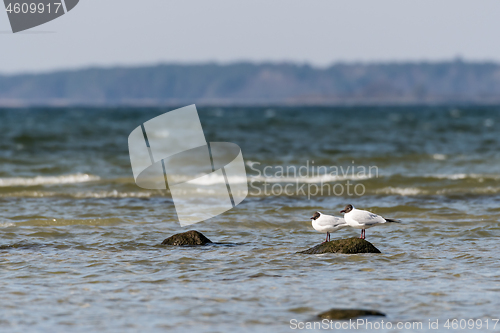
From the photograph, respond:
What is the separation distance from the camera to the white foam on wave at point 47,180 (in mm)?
19000

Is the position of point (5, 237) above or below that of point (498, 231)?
above

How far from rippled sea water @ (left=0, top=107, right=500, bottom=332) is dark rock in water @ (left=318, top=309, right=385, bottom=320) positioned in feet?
0.45

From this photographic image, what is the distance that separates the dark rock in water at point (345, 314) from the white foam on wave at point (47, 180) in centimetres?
1430

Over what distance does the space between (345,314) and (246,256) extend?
→ 308 centimetres

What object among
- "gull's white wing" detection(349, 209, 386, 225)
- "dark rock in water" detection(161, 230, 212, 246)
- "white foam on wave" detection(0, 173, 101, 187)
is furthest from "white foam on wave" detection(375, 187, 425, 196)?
"white foam on wave" detection(0, 173, 101, 187)

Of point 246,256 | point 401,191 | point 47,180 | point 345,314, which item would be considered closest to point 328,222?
point 246,256

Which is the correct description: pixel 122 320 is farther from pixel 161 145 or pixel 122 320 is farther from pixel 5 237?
pixel 161 145

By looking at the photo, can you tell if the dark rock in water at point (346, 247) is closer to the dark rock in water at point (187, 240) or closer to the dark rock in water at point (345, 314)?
the dark rock in water at point (187, 240)

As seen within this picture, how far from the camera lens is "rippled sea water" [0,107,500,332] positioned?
21.2 feet

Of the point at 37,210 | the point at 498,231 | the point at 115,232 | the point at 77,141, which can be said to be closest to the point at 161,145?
the point at 77,141

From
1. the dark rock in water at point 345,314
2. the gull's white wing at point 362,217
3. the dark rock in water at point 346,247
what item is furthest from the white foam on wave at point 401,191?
the dark rock in water at point 345,314

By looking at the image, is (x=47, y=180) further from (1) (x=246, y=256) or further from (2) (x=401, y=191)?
(1) (x=246, y=256)

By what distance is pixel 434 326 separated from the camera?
6.04m

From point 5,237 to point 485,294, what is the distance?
7853mm
